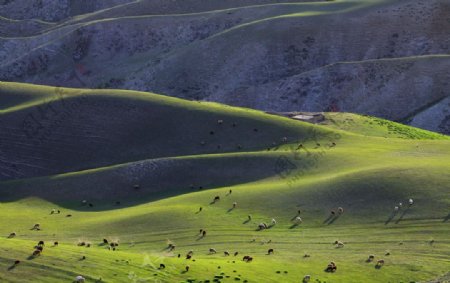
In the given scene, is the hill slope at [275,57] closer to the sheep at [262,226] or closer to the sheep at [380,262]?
the sheep at [262,226]

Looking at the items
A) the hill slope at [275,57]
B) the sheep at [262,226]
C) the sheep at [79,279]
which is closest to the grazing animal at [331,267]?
the sheep at [262,226]

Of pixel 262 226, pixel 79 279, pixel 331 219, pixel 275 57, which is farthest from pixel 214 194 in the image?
pixel 275 57

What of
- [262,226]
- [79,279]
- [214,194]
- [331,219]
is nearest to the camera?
[79,279]

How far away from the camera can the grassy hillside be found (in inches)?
1633

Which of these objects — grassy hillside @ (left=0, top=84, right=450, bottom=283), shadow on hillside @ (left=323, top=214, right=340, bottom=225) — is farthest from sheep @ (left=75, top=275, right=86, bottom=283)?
shadow on hillside @ (left=323, top=214, right=340, bottom=225)

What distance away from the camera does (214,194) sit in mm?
62062

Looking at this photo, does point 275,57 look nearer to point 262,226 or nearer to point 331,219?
point 331,219

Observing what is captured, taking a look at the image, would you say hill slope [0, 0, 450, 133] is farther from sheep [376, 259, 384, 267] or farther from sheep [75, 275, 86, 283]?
sheep [75, 275, 86, 283]

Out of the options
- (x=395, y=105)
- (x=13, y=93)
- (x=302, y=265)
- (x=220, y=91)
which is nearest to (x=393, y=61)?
(x=395, y=105)

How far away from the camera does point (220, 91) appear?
454 feet

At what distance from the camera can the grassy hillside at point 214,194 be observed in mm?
41469

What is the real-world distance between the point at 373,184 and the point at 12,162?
4270cm

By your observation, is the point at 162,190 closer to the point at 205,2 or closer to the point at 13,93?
the point at 13,93

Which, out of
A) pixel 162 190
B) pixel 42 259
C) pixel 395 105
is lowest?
pixel 395 105
